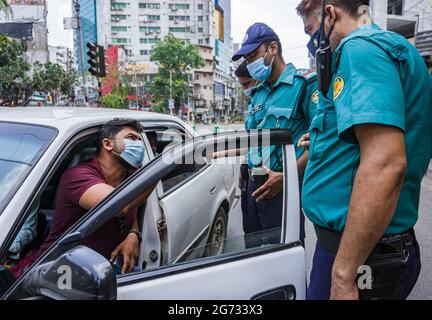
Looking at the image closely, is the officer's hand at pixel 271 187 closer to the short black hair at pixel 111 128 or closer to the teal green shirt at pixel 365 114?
the teal green shirt at pixel 365 114

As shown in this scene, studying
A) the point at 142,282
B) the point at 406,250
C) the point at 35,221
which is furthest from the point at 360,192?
the point at 35,221

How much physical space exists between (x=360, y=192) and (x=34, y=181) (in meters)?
1.33

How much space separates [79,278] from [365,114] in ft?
3.23

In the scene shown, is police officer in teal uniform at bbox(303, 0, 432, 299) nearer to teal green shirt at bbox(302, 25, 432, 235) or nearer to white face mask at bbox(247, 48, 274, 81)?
teal green shirt at bbox(302, 25, 432, 235)

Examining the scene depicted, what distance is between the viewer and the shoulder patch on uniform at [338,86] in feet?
3.89

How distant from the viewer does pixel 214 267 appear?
129 cm

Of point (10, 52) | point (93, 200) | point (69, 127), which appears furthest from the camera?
point (10, 52)

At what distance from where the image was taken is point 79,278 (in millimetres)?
1066

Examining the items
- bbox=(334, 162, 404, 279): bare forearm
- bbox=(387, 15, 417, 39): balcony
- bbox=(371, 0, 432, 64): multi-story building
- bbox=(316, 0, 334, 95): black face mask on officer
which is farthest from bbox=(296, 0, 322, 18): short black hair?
bbox=(387, 15, 417, 39): balcony

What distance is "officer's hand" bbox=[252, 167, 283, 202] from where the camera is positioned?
181 cm

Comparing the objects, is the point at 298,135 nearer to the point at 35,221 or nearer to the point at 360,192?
the point at 360,192

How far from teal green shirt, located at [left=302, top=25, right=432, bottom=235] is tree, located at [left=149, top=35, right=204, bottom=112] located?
4729 centimetres

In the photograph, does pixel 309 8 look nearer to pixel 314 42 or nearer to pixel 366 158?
pixel 314 42

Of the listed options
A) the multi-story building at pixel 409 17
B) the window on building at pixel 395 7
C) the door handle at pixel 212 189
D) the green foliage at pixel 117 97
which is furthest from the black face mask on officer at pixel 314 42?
the green foliage at pixel 117 97
